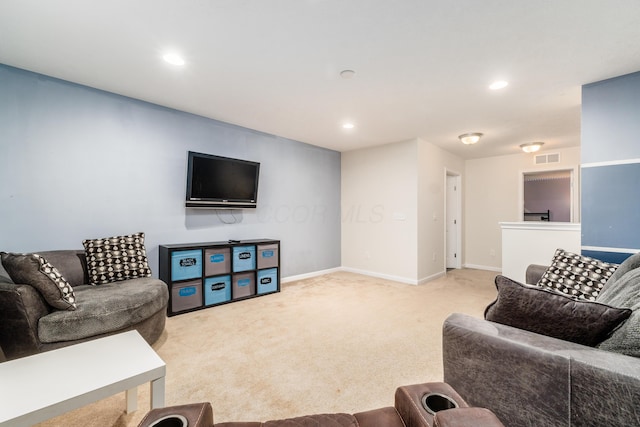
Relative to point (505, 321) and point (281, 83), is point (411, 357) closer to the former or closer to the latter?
point (505, 321)

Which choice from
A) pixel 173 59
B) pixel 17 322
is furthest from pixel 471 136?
pixel 17 322

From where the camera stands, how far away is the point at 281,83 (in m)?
2.76

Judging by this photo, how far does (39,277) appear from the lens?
195 cm

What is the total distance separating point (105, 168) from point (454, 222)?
630cm

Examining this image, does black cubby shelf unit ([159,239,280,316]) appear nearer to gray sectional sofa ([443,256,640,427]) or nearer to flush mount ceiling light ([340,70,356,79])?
flush mount ceiling light ([340,70,356,79])

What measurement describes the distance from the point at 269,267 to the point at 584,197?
3753 millimetres

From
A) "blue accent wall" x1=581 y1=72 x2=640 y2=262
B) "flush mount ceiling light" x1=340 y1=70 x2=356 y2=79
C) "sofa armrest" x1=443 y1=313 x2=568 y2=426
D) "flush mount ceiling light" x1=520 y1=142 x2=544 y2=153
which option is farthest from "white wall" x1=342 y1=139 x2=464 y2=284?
"sofa armrest" x1=443 y1=313 x2=568 y2=426

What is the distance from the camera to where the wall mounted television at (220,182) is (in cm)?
356

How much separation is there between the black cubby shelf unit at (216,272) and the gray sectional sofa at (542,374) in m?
2.93

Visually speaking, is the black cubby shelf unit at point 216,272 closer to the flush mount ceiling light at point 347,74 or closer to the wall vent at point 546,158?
the flush mount ceiling light at point 347,74

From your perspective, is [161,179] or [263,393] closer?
[263,393]

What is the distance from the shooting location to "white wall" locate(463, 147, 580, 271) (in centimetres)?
566

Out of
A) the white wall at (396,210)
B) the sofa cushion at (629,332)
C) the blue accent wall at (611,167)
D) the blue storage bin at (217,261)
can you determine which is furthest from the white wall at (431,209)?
the sofa cushion at (629,332)

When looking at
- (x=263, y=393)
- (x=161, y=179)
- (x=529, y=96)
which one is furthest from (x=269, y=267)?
(x=529, y=96)
